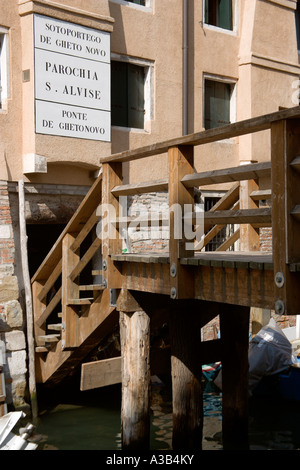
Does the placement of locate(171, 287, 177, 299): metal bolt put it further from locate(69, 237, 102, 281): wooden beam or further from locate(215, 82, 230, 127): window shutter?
locate(215, 82, 230, 127): window shutter

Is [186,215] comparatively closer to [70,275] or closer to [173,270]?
[173,270]

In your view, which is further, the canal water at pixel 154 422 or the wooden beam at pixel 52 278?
the wooden beam at pixel 52 278

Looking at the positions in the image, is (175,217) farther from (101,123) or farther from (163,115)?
(163,115)

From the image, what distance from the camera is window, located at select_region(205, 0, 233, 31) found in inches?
473

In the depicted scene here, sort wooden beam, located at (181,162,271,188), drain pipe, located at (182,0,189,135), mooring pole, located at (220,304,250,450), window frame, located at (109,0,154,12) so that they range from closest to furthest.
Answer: wooden beam, located at (181,162,271,188), mooring pole, located at (220,304,250,450), window frame, located at (109,0,154,12), drain pipe, located at (182,0,189,135)

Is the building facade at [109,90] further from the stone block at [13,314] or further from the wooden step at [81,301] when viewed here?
the wooden step at [81,301]

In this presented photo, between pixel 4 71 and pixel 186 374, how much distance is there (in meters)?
4.70

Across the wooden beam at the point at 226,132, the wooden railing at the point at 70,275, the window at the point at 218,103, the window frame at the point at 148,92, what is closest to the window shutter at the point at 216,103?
the window at the point at 218,103

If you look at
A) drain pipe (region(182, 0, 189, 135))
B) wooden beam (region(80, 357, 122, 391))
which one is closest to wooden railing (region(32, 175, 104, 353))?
wooden beam (region(80, 357, 122, 391))

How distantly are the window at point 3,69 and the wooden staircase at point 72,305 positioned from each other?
2.14 meters

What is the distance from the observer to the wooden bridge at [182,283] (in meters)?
4.66

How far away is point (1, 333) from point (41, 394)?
1.39m

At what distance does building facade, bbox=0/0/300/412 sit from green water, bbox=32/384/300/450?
2.59 ft

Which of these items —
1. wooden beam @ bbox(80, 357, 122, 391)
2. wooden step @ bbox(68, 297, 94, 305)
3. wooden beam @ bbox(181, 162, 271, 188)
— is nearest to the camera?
wooden beam @ bbox(181, 162, 271, 188)
